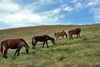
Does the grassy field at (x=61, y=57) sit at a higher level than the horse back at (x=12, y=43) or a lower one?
lower

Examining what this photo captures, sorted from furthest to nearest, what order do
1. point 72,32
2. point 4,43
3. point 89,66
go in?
point 72,32 < point 4,43 < point 89,66

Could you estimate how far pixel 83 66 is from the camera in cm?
589

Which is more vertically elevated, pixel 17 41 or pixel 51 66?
pixel 17 41

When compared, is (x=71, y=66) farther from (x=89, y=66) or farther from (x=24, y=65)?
(x=24, y=65)

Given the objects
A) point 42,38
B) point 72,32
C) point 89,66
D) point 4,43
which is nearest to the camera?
point 89,66

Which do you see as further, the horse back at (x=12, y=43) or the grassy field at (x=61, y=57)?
the horse back at (x=12, y=43)

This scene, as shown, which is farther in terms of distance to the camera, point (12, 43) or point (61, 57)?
point (12, 43)

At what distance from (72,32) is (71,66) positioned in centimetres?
1186

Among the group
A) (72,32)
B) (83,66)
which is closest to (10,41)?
(83,66)

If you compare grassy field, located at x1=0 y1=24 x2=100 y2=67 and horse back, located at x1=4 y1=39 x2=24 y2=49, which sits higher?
horse back, located at x1=4 y1=39 x2=24 y2=49

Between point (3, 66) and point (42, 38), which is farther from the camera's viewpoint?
point (42, 38)

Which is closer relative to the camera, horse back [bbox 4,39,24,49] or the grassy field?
the grassy field

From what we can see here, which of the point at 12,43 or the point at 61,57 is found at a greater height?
the point at 12,43

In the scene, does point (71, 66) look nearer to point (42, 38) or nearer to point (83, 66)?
point (83, 66)
